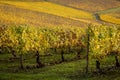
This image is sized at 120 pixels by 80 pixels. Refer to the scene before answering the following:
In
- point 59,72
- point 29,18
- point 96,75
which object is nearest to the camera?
point 96,75

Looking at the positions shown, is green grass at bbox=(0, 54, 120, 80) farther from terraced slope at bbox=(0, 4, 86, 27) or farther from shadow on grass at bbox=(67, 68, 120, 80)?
terraced slope at bbox=(0, 4, 86, 27)

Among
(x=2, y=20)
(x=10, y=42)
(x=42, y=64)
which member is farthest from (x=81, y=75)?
(x=2, y=20)

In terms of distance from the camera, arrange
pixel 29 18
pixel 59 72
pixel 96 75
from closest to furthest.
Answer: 1. pixel 96 75
2. pixel 59 72
3. pixel 29 18

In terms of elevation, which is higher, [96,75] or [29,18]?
[29,18]

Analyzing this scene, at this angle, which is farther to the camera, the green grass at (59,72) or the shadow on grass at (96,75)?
the green grass at (59,72)

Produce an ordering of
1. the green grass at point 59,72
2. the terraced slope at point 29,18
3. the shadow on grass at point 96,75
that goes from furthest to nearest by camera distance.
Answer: the terraced slope at point 29,18 < the green grass at point 59,72 < the shadow on grass at point 96,75

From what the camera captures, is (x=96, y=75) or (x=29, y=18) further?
(x=29, y=18)

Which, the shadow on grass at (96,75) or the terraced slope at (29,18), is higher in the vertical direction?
the terraced slope at (29,18)

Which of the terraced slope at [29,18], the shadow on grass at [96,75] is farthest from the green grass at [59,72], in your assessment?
the terraced slope at [29,18]

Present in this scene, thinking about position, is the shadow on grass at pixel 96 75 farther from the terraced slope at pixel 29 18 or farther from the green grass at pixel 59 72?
the terraced slope at pixel 29 18

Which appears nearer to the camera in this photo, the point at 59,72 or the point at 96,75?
the point at 96,75

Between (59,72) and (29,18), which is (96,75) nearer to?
(59,72)

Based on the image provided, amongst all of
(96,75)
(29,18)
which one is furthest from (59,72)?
(29,18)

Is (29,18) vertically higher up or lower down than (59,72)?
higher up
